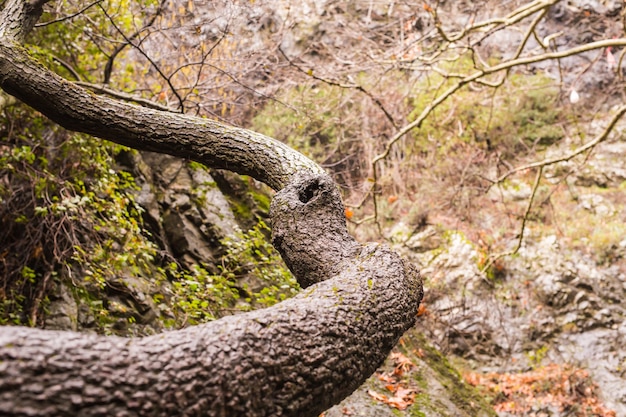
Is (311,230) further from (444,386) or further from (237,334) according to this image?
(444,386)

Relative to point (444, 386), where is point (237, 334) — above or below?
above

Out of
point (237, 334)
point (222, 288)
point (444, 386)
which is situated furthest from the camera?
→ point (444, 386)

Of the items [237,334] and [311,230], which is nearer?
[237,334]

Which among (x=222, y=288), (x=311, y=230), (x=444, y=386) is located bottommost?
(x=444, y=386)

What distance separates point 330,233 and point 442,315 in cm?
621

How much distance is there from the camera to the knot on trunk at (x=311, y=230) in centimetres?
181

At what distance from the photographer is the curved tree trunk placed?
92 cm

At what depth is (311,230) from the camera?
6.15ft

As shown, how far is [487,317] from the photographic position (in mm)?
7539

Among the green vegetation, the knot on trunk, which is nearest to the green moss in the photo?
the green vegetation

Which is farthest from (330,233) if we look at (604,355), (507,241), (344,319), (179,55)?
(507,241)

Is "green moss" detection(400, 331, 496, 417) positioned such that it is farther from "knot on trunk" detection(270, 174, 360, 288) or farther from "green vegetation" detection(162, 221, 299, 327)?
"knot on trunk" detection(270, 174, 360, 288)

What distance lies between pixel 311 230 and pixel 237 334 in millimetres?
784

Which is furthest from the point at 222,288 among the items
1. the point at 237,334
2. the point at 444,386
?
the point at 237,334
